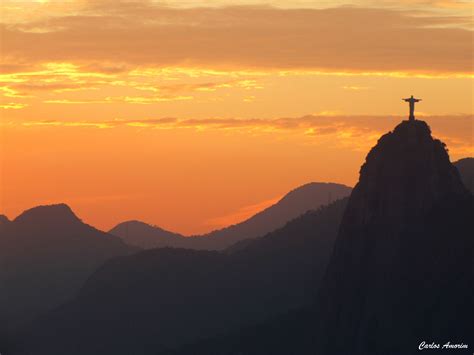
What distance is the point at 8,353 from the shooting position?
118062 millimetres
